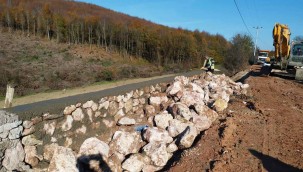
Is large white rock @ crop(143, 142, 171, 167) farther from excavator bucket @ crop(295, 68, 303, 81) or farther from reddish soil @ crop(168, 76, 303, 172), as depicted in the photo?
excavator bucket @ crop(295, 68, 303, 81)

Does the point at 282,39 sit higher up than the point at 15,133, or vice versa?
the point at 282,39

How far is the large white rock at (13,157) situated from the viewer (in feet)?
19.6

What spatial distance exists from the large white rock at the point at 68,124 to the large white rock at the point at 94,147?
49cm

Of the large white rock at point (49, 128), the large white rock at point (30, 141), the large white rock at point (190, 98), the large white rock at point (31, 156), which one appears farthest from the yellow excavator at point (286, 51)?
the large white rock at point (31, 156)

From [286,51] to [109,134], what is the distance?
50.4ft

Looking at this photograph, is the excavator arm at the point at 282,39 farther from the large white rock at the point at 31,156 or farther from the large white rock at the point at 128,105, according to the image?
the large white rock at the point at 31,156

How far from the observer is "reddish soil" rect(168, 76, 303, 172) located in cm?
605

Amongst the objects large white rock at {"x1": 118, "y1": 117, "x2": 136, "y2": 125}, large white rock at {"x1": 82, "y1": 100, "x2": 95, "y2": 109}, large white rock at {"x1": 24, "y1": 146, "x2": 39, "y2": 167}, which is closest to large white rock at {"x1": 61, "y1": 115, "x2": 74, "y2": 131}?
large white rock at {"x1": 82, "y1": 100, "x2": 95, "y2": 109}

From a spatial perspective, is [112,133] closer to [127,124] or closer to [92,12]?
Answer: [127,124]

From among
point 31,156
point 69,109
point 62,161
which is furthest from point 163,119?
point 31,156

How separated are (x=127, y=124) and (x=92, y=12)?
3521 inches

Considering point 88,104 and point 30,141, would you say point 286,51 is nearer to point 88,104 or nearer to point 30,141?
point 88,104

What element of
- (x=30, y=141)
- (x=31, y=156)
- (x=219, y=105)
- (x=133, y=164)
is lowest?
(x=133, y=164)

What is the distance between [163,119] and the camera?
8734 millimetres
